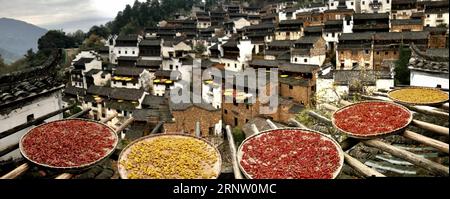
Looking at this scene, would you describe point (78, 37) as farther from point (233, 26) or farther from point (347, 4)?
point (347, 4)

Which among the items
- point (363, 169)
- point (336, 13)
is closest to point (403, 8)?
point (336, 13)

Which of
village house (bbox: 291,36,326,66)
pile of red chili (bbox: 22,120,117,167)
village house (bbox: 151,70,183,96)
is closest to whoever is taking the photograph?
pile of red chili (bbox: 22,120,117,167)

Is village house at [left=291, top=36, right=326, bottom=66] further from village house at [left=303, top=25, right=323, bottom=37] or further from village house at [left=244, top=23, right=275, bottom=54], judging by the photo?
village house at [left=244, top=23, right=275, bottom=54]

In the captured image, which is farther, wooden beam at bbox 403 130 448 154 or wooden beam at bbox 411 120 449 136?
wooden beam at bbox 411 120 449 136

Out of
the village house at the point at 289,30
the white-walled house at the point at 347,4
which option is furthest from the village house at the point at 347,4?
the village house at the point at 289,30

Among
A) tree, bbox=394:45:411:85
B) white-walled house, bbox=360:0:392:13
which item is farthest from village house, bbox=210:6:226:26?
tree, bbox=394:45:411:85

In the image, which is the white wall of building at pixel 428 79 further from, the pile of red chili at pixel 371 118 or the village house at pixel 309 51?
the village house at pixel 309 51
